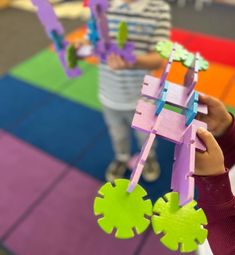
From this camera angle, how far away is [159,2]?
94cm

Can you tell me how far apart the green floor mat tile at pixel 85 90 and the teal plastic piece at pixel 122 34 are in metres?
0.93

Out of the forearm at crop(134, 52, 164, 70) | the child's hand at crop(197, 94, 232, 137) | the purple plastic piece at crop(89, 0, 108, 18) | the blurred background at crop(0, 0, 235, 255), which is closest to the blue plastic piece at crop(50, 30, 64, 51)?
the purple plastic piece at crop(89, 0, 108, 18)

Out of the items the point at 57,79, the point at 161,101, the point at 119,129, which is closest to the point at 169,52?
the point at 161,101

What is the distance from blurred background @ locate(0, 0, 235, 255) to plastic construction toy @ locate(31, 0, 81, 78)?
12.3 inches

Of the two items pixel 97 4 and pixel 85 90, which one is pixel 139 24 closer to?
pixel 97 4

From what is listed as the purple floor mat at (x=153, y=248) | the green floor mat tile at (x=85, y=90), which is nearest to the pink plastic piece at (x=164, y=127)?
the purple floor mat at (x=153, y=248)

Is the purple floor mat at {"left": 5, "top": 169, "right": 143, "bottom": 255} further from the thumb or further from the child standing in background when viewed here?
the thumb

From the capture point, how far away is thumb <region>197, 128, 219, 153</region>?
17.3 inches

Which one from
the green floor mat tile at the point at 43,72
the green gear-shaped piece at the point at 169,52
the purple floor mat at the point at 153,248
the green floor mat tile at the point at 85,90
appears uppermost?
the green gear-shaped piece at the point at 169,52

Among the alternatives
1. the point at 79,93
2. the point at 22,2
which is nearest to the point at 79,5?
the point at 22,2

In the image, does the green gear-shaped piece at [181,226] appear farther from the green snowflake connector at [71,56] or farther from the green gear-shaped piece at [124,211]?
the green snowflake connector at [71,56]

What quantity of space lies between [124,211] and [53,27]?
21.3 inches

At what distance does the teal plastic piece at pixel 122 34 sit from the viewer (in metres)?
0.74

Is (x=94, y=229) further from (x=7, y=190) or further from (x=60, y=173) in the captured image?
(x=7, y=190)
